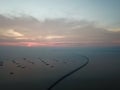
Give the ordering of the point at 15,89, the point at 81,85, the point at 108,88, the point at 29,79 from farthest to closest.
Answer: the point at 29,79 < the point at 81,85 < the point at 108,88 < the point at 15,89

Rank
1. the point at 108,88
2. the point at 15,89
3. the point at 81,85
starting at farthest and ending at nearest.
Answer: the point at 81,85, the point at 108,88, the point at 15,89

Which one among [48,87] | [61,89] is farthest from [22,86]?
[61,89]

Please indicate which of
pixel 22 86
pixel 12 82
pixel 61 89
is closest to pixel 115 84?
pixel 61 89

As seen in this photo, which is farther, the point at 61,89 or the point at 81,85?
the point at 81,85

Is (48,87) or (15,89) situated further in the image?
(48,87)

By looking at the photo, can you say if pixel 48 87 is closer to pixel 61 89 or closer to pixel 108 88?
pixel 61 89

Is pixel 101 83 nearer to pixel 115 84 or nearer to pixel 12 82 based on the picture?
pixel 115 84

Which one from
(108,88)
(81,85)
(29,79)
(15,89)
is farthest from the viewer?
(29,79)
